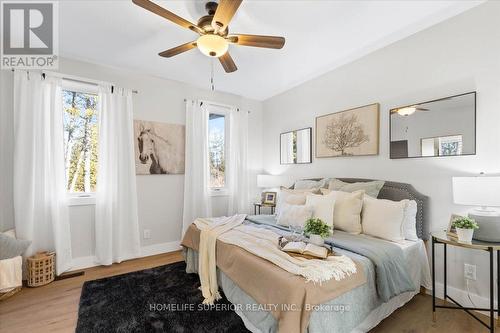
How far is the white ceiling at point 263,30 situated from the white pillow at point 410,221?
183 centimetres

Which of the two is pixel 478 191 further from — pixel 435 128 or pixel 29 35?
pixel 29 35

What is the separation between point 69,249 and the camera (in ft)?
9.68

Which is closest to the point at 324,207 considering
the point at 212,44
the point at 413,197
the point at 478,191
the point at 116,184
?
the point at 413,197

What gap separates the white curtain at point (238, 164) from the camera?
4379mm

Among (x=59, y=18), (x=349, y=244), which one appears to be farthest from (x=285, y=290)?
(x=59, y=18)

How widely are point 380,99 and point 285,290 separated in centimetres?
255

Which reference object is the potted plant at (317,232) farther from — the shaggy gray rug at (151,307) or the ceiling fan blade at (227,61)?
the ceiling fan blade at (227,61)

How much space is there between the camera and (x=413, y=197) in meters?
2.48

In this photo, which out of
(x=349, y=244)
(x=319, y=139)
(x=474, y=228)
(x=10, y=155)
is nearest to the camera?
(x=474, y=228)

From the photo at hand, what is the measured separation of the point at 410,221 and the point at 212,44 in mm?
2524

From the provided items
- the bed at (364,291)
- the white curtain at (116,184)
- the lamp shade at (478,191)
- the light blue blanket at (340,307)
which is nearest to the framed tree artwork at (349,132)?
the bed at (364,291)

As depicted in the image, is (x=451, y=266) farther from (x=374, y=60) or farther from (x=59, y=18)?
(x=59, y=18)

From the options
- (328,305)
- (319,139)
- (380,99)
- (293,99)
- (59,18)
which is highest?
(59,18)

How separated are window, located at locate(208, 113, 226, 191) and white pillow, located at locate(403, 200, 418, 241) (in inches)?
116
